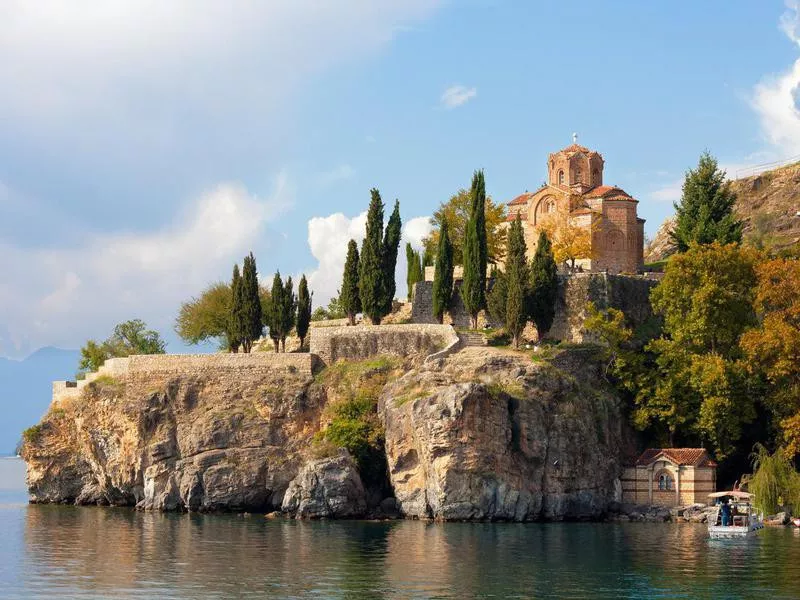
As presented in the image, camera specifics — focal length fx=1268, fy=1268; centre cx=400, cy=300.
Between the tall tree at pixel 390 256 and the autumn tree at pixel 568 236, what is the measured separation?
9.55 meters

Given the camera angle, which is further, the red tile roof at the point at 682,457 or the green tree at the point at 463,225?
the green tree at the point at 463,225

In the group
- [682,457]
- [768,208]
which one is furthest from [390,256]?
[768,208]

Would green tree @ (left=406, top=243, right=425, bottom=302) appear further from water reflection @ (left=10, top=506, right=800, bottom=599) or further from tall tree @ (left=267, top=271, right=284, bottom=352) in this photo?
water reflection @ (left=10, top=506, right=800, bottom=599)

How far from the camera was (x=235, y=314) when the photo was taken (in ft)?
239

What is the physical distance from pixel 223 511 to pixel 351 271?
15.6 meters

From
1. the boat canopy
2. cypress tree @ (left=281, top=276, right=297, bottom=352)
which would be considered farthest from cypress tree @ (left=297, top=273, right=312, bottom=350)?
the boat canopy

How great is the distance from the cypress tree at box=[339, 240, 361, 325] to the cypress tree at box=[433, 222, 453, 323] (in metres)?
4.51

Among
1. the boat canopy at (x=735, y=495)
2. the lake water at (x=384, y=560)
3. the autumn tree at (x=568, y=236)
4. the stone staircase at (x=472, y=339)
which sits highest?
the autumn tree at (x=568, y=236)

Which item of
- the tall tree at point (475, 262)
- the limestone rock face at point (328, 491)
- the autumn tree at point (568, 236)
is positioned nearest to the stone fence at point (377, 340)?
the tall tree at point (475, 262)

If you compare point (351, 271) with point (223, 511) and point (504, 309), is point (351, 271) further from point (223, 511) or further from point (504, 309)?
point (223, 511)

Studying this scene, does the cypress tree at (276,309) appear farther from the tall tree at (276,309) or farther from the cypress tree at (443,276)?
the cypress tree at (443,276)

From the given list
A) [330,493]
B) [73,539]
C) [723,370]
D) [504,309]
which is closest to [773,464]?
[723,370]

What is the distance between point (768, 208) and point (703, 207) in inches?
783

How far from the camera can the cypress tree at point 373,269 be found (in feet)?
229
